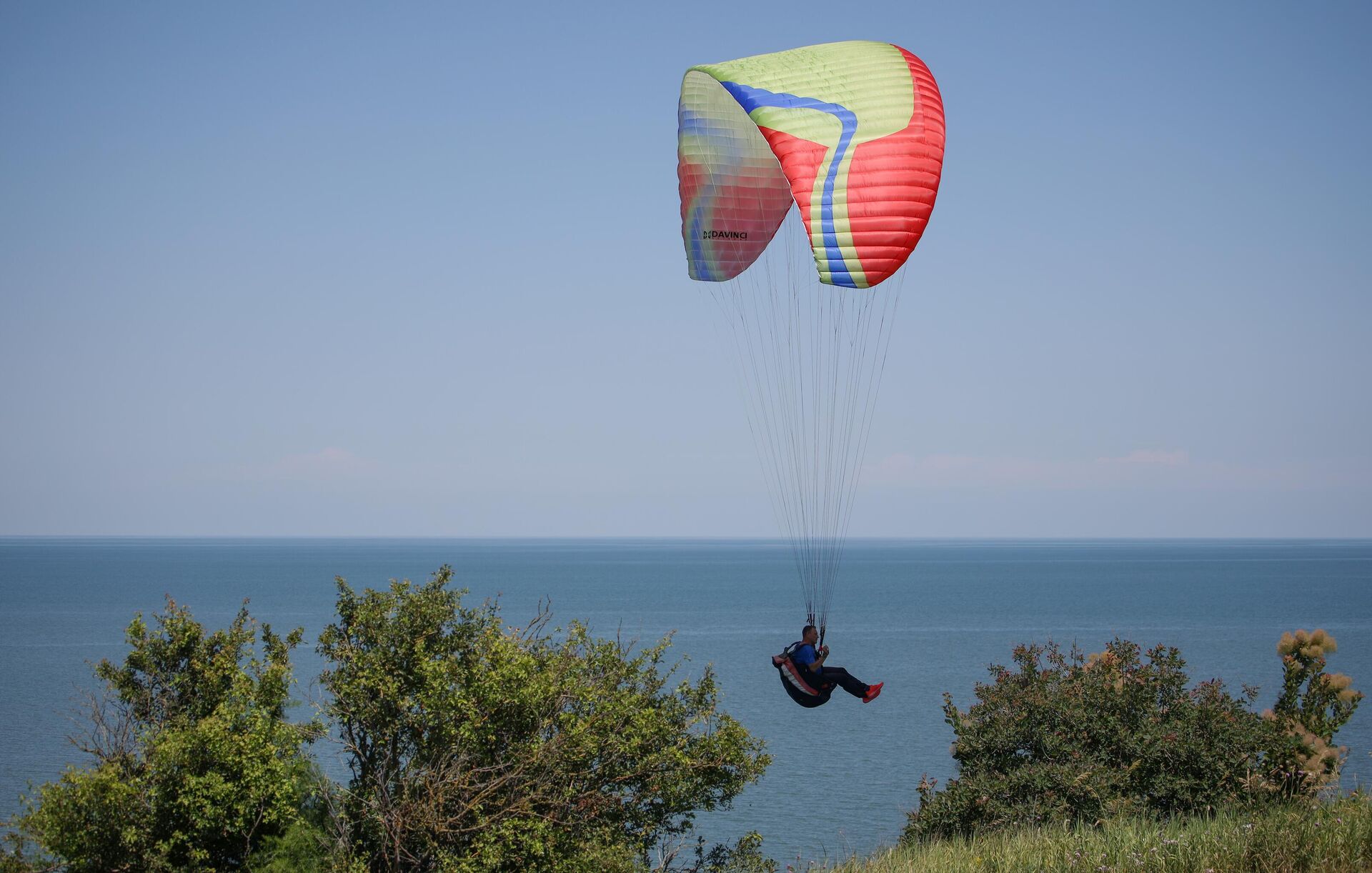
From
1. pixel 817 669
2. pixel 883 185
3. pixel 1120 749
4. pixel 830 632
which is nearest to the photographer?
pixel 817 669

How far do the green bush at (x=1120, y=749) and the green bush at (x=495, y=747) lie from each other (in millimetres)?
4982

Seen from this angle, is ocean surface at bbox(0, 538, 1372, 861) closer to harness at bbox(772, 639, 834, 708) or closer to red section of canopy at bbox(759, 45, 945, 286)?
harness at bbox(772, 639, 834, 708)

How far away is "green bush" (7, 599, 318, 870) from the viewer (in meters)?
13.2

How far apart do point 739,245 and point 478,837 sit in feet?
30.0

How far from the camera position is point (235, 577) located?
156 meters

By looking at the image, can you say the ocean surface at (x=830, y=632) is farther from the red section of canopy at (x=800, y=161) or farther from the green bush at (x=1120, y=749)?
the red section of canopy at (x=800, y=161)

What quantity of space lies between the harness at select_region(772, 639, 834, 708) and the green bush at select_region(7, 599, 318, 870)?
6.10 meters

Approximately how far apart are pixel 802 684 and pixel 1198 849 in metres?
4.62

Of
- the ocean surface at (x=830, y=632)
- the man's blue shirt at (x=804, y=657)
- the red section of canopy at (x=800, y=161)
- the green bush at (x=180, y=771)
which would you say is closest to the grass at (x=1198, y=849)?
the man's blue shirt at (x=804, y=657)

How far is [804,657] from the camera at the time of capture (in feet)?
45.2

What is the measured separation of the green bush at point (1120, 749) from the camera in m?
18.6

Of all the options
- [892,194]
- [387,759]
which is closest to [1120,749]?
[892,194]

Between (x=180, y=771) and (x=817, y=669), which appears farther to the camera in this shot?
(x=817, y=669)

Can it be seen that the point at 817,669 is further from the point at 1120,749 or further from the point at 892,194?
the point at 1120,749
